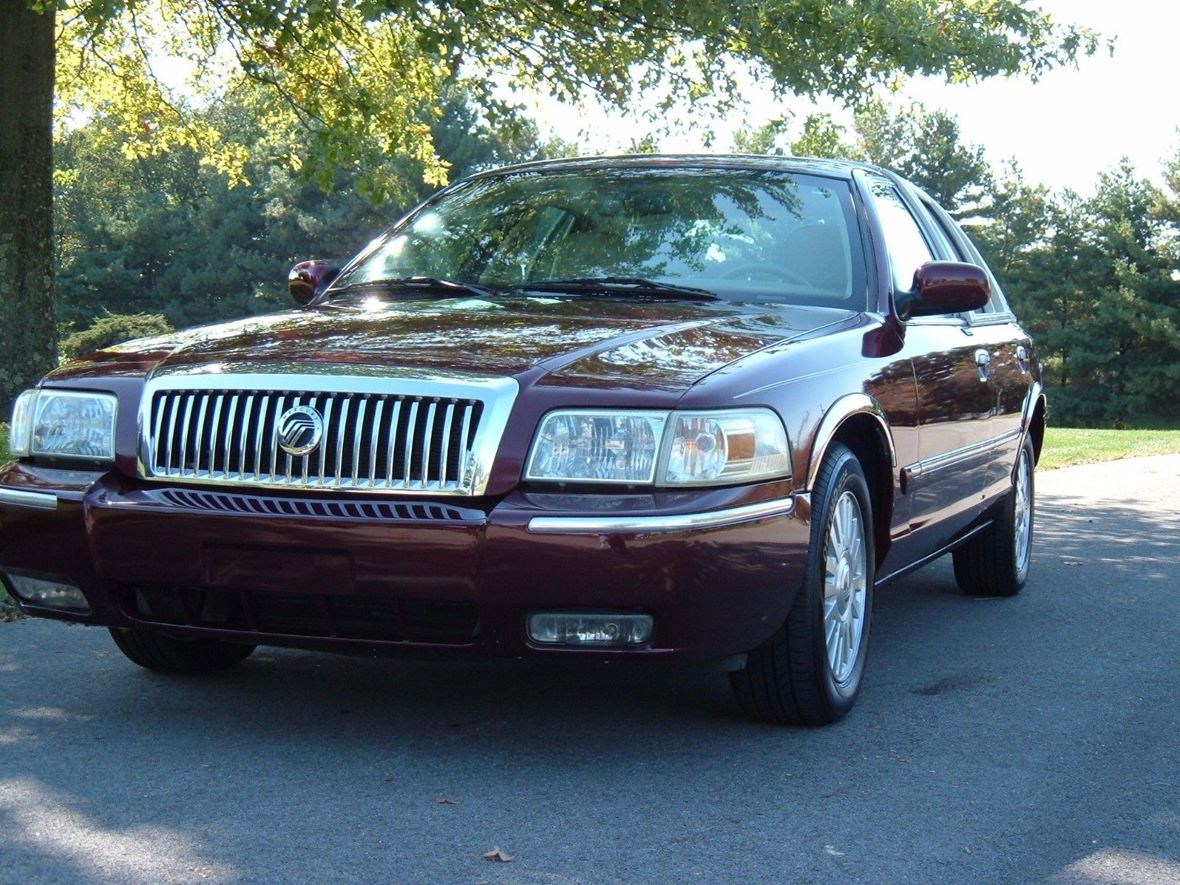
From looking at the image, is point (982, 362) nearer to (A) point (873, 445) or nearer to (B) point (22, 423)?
(A) point (873, 445)

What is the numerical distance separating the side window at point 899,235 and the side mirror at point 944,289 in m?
0.11

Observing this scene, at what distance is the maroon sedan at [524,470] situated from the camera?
12.6ft

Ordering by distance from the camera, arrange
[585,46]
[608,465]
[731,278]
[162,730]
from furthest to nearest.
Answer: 1. [585,46]
2. [731,278]
3. [162,730]
4. [608,465]

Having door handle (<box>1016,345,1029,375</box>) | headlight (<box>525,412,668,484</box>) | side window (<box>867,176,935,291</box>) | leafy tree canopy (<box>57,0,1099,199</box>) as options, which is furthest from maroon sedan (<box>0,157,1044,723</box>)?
leafy tree canopy (<box>57,0,1099,199</box>)

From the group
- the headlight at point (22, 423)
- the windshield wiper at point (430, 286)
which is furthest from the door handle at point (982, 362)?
the headlight at point (22, 423)

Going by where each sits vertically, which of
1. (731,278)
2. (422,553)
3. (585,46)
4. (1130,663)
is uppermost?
(585,46)

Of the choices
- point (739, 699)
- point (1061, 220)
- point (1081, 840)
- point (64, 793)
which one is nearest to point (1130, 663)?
point (739, 699)

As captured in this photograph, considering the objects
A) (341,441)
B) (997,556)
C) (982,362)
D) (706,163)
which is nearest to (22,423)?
(341,441)

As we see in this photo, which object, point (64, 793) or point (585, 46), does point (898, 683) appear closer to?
point (64, 793)

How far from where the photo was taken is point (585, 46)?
14.8 m

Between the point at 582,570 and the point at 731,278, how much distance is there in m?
1.71

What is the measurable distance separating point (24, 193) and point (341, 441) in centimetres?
924

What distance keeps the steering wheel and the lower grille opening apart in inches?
68.7

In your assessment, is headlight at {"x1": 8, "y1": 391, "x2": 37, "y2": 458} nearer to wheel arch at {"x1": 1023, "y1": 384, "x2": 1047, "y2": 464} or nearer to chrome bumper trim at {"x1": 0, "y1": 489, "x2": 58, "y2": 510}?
chrome bumper trim at {"x1": 0, "y1": 489, "x2": 58, "y2": 510}
